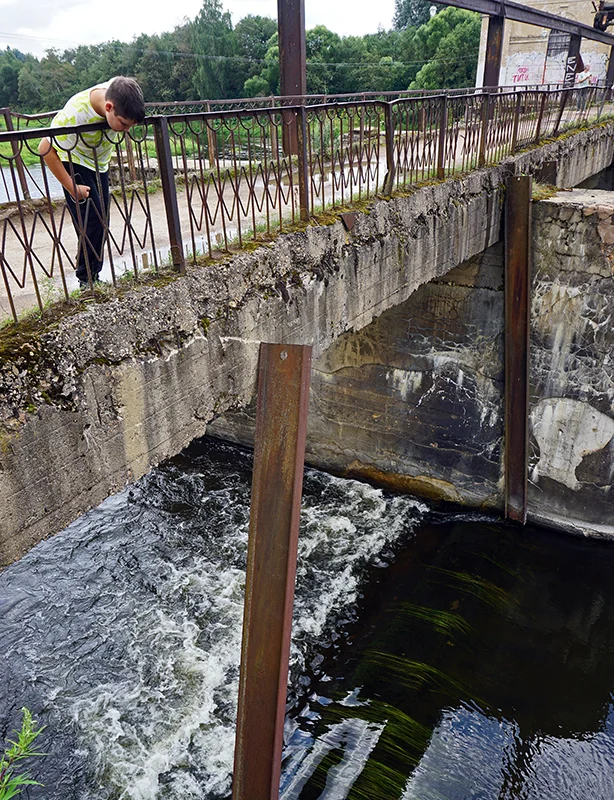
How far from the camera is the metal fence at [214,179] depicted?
3027mm

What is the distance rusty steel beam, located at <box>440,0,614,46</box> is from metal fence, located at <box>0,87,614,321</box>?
1.78 meters

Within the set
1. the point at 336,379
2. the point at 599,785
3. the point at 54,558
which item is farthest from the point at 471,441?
the point at 54,558

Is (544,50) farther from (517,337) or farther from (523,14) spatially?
(517,337)

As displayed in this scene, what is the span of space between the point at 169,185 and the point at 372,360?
17.1 ft

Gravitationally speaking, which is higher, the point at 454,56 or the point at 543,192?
the point at 454,56

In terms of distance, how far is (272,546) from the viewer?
282cm

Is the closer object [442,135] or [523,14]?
[442,135]

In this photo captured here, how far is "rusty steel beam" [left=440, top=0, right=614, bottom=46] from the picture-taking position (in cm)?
891

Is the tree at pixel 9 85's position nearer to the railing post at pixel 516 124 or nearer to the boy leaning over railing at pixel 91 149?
the railing post at pixel 516 124

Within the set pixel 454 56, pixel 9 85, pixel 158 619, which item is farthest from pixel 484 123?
pixel 9 85

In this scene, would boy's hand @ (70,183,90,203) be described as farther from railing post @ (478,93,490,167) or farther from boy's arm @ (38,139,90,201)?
railing post @ (478,93,490,167)

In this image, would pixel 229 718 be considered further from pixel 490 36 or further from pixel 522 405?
pixel 490 36

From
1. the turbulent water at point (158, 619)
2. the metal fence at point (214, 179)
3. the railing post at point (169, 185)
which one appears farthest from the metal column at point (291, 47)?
the turbulent water at point (158, 619)

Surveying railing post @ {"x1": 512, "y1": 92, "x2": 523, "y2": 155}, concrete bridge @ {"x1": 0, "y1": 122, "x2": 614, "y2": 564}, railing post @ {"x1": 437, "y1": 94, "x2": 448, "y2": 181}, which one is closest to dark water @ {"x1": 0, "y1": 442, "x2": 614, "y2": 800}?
concrete bridge @ {"x1": 0, "y1": 122, "x2": 614, "y2": 564}
